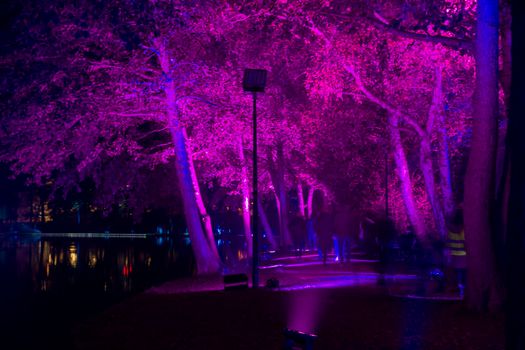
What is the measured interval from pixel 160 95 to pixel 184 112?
123 centimetres

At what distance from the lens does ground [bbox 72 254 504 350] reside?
10906mm

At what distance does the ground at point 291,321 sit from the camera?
10.9 m

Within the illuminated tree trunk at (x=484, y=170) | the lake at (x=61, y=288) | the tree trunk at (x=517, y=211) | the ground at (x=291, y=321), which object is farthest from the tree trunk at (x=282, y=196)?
the tree trunk at (x=517, y=211)

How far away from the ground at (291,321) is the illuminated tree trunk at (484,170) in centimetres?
54

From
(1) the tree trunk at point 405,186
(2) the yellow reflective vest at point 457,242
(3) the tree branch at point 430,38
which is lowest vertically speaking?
(2) the yellow reflective vest at point 457,242

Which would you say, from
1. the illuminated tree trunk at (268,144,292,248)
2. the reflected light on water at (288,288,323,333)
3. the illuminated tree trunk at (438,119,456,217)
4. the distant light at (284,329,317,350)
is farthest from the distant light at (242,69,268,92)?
the illuminated tree trunk at (268,144,292,248)

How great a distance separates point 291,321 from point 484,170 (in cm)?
441

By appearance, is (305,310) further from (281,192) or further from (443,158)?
(281,192)

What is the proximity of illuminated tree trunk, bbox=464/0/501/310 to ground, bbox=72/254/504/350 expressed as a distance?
0.54 metres

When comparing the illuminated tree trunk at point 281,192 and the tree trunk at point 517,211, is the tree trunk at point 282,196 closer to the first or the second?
the illuminated tree trunk at point 281,192

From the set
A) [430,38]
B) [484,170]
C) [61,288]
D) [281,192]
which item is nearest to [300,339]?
[484,170]

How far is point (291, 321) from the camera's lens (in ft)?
41.9

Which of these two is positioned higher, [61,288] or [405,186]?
[405,186]

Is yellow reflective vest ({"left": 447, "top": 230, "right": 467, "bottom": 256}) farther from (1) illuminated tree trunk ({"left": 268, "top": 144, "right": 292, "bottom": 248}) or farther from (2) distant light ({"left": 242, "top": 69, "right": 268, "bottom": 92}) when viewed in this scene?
(1) illuminated tree trunk ({"left": 268, "top": 144, "right": 292, "bottom": 248})
